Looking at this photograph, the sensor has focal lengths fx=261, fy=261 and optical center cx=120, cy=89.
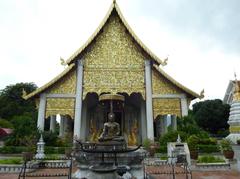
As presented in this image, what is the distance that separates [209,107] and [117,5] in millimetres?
18733

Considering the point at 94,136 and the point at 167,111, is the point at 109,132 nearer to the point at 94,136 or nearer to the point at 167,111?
the point at 167,111

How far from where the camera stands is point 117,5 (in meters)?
14.4

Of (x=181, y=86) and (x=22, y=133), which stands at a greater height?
(x=181, y=86)

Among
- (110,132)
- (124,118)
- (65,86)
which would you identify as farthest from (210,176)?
(124,118)

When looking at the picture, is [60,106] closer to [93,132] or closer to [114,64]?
[93,132]

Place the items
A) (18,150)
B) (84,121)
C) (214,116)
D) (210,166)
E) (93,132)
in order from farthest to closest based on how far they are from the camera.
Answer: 1. (214,116)
2. (93,132)
3. (84,121)
4. (18,150)
5. (210,166)

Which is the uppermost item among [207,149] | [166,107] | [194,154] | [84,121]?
[166,107]

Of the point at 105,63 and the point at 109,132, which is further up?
the point at 105,63

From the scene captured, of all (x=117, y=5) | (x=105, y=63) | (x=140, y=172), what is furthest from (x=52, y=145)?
(x=117, y=5)

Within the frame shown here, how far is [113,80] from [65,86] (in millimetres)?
2543

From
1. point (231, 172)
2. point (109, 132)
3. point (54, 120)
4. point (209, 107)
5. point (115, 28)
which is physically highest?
point (115, 28)

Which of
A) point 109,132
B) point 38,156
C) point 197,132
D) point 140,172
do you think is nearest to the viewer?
point 140,172

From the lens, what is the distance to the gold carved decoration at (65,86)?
13.7 meters

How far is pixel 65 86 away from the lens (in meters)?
13.7
